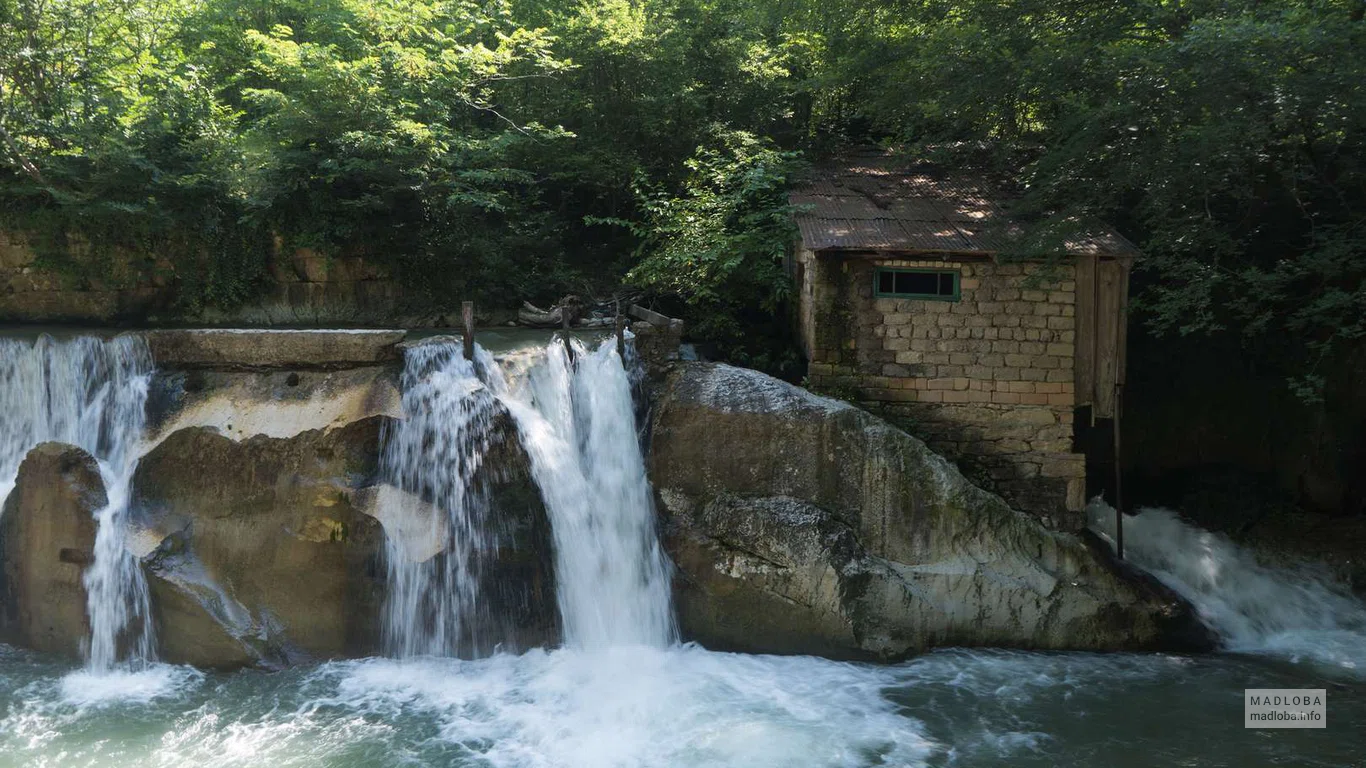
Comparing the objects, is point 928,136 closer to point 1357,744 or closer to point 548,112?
point 548,112

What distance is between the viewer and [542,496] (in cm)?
911

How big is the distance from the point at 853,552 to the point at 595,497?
8.66 feet

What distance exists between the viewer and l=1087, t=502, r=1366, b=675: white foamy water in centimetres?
916

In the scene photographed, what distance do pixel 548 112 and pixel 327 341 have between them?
18.6 feet

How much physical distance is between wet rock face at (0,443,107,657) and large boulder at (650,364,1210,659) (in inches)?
220

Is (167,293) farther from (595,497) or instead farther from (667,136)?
(667,136)

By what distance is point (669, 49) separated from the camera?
12820 millimetres

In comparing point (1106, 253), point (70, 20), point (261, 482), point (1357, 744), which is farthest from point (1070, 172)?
point (70, 20)

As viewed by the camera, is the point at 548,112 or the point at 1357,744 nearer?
the point at 1357,744

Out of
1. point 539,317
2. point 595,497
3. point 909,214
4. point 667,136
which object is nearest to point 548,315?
point 539,317

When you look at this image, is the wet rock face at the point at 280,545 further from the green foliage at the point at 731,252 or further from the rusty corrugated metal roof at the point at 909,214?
the rusty corrugated metal roof at the point at 909,214

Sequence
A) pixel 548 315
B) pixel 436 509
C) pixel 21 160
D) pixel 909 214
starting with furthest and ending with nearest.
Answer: pixel 548 315
pixel 21 160
pixel 909 214
pixel 436 509

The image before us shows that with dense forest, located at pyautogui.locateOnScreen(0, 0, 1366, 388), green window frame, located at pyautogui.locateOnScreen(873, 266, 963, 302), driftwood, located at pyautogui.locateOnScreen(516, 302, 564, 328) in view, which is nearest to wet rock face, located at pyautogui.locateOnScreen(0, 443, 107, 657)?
dense forest, located at pyautogui.locateOnScreen(0, 0, 1366, 388)

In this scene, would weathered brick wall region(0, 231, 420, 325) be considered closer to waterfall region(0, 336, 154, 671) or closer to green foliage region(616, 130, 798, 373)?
waterfall region(0, 336, 154, 671)
